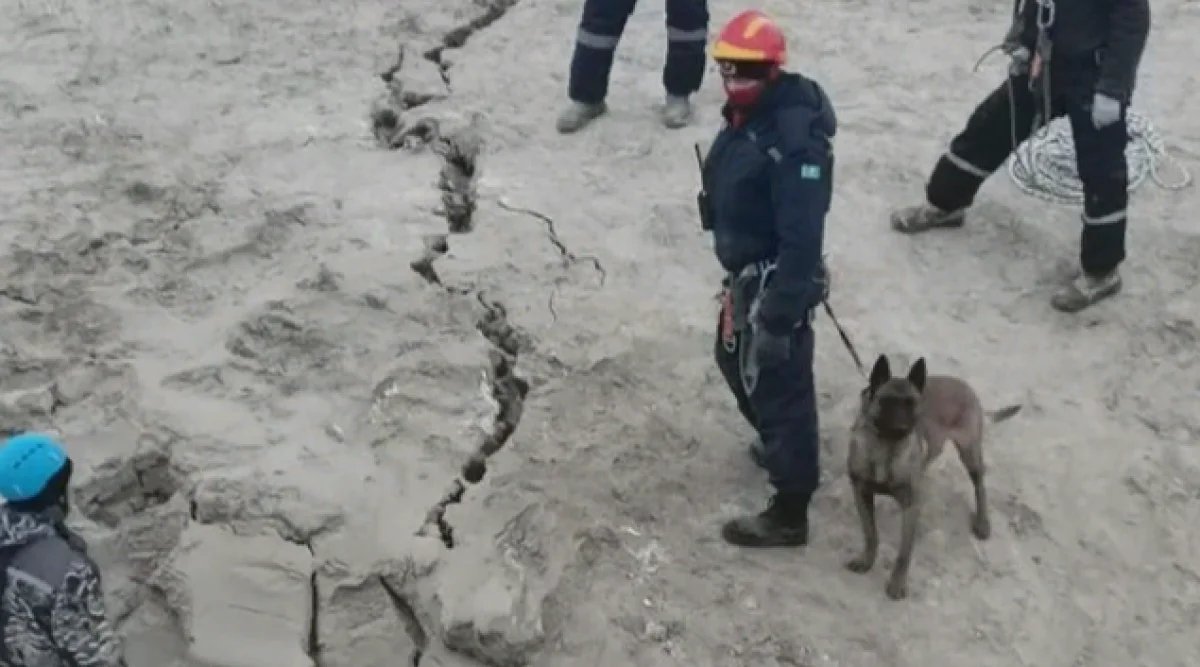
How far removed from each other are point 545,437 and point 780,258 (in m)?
1.27

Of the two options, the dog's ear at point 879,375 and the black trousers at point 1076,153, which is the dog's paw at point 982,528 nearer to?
the dog's ear at point 879,375

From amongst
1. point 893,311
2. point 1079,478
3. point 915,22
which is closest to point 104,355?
point 893,311

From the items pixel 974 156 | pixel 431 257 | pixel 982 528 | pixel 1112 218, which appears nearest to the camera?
pixel 982 528

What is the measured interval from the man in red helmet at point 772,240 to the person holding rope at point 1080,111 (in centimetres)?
169

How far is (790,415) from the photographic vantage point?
4.54 metres

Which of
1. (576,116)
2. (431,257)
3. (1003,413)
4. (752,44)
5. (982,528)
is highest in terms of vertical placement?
(752,44)

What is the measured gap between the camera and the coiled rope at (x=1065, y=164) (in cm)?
654

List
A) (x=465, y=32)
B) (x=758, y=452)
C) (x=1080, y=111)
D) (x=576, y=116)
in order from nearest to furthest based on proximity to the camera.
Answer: (x=758, y=452) < (x=1080, y=111) < (x=576, y=116) < (x=465, y=32)

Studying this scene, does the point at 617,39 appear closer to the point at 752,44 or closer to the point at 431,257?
the point at 431,257

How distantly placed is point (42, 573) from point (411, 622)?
1.15 m

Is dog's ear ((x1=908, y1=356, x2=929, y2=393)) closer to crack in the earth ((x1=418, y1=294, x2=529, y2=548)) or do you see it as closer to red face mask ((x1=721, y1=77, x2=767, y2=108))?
red face mask ((x1=721, y1=77, x2=767, y2=108))

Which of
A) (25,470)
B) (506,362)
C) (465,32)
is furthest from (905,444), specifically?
(465,32)

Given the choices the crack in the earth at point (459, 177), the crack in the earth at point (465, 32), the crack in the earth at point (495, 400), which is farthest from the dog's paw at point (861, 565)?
the crack in the earth at point (465, 32)

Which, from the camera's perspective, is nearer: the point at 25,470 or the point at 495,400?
the point at 25,470
